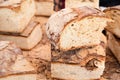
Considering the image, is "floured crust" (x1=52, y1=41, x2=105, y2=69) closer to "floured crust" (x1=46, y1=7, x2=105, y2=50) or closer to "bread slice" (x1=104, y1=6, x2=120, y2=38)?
"floured crust" (x1=46, y1=7, x2=105, y2=50)

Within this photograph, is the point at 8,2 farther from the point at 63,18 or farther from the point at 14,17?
the point at 63,18

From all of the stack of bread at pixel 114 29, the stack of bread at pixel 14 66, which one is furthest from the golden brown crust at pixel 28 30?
the stack of bread at pixel 114 29

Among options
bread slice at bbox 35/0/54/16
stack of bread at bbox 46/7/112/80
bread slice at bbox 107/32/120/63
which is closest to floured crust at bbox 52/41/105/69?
stack of bread at bbox 46/7/112/80

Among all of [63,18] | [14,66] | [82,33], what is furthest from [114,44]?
[14,66]

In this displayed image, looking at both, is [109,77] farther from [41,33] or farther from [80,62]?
[41,33]

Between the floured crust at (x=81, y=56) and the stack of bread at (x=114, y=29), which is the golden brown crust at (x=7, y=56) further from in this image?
the stack of bread at (x=114, y=29)

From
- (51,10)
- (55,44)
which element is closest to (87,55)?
(55,44)
